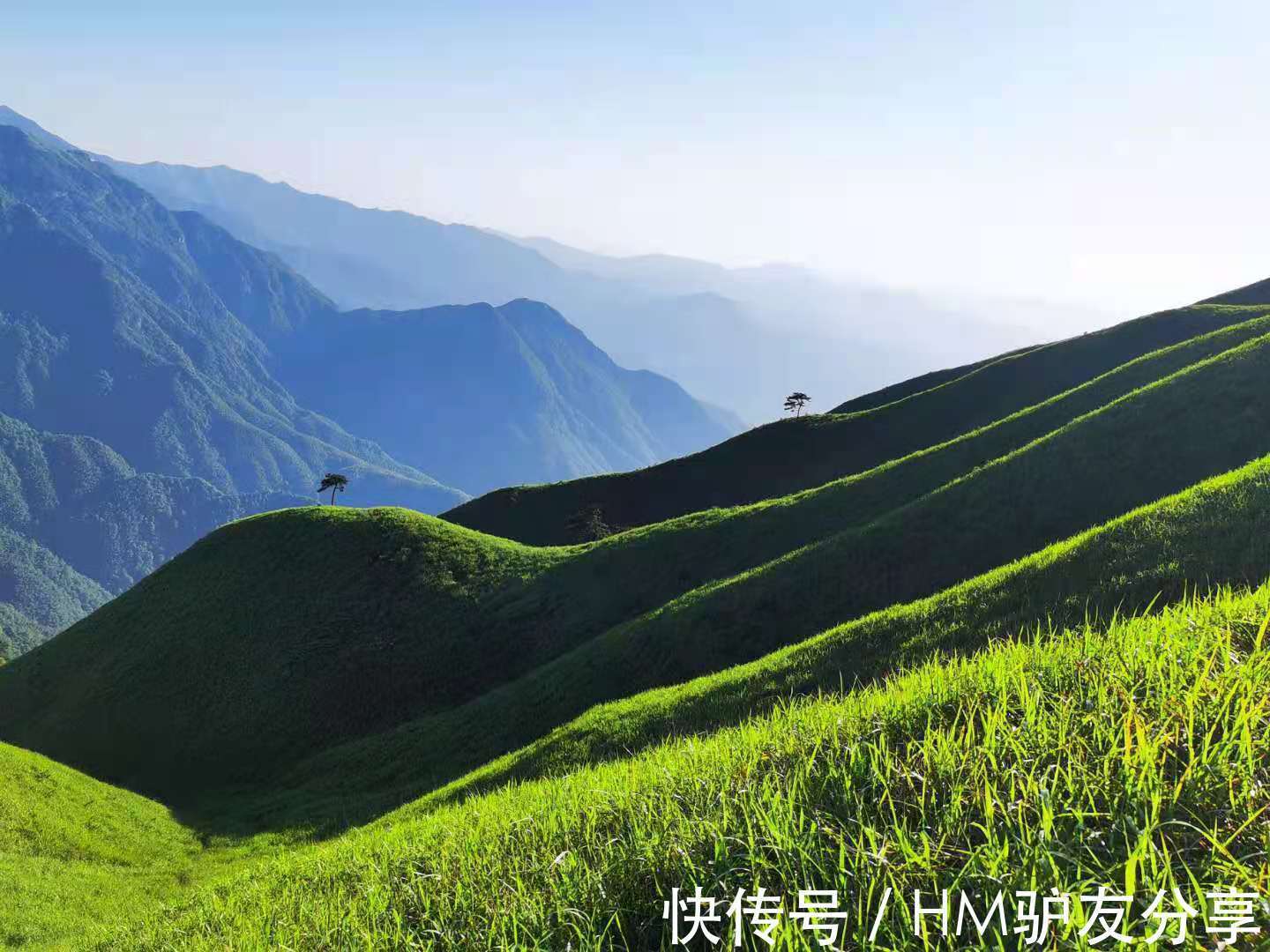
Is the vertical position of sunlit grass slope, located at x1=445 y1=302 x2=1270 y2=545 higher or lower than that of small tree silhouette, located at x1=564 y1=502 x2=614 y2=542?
higher

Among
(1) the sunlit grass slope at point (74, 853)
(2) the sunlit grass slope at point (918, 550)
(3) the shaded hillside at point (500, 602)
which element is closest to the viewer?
(1) the sunlit grass slope at point (74, 853)

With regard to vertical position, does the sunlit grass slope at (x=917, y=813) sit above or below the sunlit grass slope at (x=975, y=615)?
above

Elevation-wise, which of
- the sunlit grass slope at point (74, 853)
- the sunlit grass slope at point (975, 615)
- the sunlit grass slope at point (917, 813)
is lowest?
the sunlit grass slope at point (74, 853)

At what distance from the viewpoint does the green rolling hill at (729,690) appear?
4.30 meters

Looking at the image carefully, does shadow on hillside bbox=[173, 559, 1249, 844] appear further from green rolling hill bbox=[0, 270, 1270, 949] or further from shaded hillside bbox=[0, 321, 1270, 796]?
shaded hillside bbox=[0, 321, 1270, 796]

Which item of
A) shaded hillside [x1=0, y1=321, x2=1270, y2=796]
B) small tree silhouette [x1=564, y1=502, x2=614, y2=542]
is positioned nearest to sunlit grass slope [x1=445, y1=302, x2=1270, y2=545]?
small tree silhouette [x1=564, y1=502, x2=614, y2=542]

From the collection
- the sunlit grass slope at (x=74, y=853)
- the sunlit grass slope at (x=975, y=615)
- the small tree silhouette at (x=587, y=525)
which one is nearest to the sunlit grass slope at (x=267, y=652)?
the sunlit grass slope at (x=74, y=853)

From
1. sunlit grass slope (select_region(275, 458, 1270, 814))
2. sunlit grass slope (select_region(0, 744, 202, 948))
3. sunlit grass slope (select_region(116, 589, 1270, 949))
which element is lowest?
sunlit grass slope (select_region(0, 744, 202, 948))

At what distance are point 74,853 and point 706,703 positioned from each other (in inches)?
940

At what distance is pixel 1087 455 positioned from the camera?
97.0 feet

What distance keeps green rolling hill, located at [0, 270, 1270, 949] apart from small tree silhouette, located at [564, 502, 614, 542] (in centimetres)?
3015

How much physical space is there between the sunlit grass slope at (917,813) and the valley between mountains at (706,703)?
0.04 meters

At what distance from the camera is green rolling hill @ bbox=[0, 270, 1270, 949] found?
430cm

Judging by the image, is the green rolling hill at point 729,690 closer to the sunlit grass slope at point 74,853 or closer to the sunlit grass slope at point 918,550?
the sunlit grass slope at point 918,550
